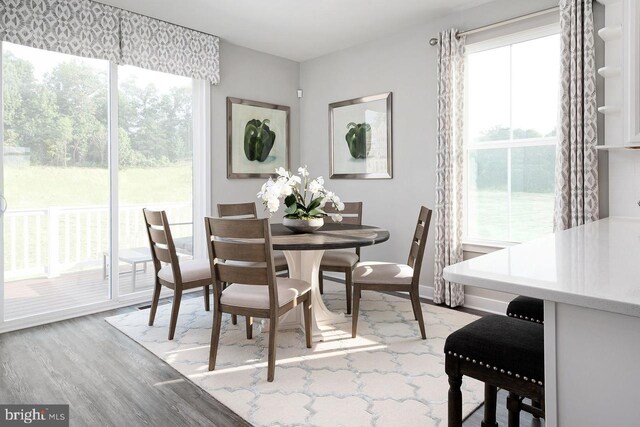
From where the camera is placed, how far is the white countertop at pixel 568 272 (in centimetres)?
97

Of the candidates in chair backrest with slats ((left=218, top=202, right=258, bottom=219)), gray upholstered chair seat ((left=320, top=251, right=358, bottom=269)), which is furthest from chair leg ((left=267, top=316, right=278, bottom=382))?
chair backrest with slats ((left=218, top=202, right=258, bottom=219))

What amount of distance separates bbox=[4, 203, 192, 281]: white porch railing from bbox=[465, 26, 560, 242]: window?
3.31m

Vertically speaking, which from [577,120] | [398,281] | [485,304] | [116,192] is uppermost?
[577,120]

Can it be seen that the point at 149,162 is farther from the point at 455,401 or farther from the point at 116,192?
the point at 455,401

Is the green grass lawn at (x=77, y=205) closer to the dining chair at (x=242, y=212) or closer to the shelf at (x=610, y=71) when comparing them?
the dining chair at (x=242, y=212)

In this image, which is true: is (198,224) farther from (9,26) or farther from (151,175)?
(9,26)

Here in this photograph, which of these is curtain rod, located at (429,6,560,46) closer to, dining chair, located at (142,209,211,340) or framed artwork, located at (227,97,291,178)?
framed artwork, located at (227,97,291,178)

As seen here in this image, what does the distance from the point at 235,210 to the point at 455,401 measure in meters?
2.96

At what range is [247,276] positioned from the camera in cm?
238

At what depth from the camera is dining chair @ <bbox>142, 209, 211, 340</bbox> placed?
2986mm

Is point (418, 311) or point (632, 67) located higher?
point (632, 67)

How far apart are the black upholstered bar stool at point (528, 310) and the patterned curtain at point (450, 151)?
1.89m

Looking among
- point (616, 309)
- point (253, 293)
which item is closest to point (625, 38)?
point (616, 309)

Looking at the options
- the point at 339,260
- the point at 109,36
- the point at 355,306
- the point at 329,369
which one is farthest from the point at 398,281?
the point at 109,36
